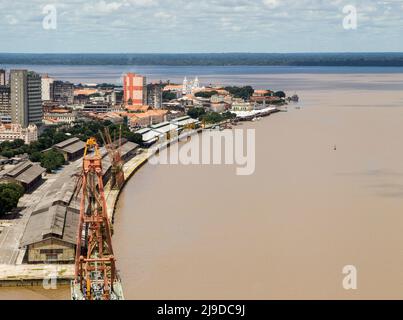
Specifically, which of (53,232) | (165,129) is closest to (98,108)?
(165,129)

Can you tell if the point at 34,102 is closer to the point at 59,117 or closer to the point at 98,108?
the point at 59,117

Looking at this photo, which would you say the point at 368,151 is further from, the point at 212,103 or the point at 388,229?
the point at 212,103

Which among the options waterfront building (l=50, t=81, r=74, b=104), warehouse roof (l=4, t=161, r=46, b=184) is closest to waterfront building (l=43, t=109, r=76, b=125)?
waterfront building (l=50, t=81, r=74, b=104)

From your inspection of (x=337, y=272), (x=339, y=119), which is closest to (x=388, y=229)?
(x=337, y=272)

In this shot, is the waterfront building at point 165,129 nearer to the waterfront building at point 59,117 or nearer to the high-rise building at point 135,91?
the waterfront building at point 59,117
